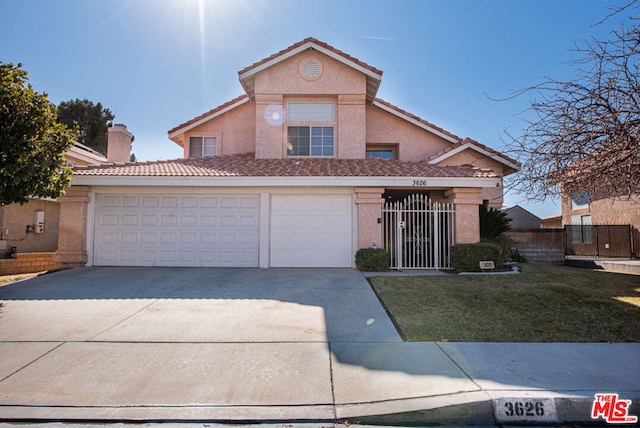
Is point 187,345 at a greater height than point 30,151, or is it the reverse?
point 30,151

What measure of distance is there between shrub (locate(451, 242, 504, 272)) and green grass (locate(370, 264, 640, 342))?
43.9 inches

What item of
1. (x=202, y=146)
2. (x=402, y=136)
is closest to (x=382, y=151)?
(x=402, y=136)

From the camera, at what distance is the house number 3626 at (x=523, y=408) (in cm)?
343

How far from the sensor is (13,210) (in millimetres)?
14531

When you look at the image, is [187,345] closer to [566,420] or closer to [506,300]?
[566,420]

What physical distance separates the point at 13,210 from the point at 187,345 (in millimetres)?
14095

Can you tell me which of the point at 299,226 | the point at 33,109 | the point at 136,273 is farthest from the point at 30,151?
the point at 299,226

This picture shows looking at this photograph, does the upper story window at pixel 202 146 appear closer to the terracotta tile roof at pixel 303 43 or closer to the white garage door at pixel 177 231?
the terracotta tile roof at pixel 303 43

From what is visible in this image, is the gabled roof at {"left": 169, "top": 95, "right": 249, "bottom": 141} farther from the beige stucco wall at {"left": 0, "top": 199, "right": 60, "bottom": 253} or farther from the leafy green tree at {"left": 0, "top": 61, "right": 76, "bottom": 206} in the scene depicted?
the leafy green tree at {"left": 0, "top": 61, "right": 76, "bottom": 206}

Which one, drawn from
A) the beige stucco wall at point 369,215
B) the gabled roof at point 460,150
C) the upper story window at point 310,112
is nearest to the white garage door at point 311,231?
the beige stucco wall at point 369,215

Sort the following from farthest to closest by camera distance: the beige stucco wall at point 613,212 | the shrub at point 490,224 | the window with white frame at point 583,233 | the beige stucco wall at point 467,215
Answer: the window with white frame at point 583,233 → the beige stucco wall at point 613,212 → the shrub at point 490,224 → the beige stucco wall at point 467,215

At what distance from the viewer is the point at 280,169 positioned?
1229 centimetres

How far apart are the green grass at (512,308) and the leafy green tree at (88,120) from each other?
29.3 metres

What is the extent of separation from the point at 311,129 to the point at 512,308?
958 cm
